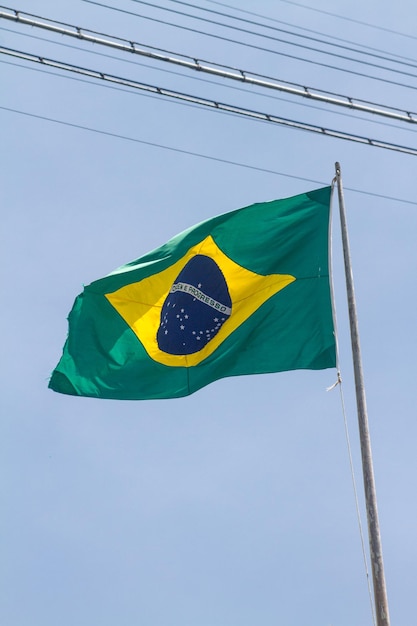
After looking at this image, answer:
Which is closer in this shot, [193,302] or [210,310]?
[210,310]

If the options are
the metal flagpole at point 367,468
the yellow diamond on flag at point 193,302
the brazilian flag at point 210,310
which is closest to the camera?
the metal flagpole at point 367,468

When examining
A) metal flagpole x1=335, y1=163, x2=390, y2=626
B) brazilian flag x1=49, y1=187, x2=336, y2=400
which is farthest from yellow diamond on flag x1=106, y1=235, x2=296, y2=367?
metal flagpole x1=335, y1=163, x2=390, y2=626

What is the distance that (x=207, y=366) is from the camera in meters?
16.5

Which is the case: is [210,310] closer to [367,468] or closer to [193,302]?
[193,302]

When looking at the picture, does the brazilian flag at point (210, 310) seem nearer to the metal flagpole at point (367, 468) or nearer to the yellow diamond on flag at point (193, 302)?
the yellow diamond on flag at point (193, 302)

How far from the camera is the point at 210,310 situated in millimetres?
17047

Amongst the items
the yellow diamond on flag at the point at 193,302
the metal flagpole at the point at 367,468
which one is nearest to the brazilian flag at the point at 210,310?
the yellow diamond on flag at the point at 193,302

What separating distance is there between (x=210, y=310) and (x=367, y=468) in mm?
4607

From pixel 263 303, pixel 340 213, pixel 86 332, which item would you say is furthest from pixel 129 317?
pixel 340 213

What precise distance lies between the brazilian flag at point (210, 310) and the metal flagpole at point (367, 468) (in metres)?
0.98

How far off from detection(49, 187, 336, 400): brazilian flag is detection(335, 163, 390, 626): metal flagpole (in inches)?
38.7

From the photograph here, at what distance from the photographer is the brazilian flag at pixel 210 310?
16.3 m

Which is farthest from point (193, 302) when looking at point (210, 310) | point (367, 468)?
point (367, 468)

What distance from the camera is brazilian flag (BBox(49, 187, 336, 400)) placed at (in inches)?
640
